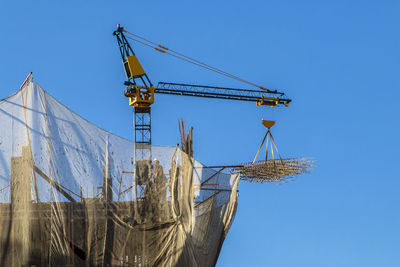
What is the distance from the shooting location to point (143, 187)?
3803cm

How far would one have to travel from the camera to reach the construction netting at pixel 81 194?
35.4 meters

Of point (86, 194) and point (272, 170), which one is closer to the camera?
point (86, 194)

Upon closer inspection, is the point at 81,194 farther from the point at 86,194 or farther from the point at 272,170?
the point at 272,170

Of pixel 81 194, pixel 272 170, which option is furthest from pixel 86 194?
pixel 272 170

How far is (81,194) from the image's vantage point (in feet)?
119

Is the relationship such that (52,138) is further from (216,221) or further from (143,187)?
(216,221)

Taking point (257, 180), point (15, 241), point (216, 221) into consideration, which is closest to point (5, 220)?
point (15, 241)

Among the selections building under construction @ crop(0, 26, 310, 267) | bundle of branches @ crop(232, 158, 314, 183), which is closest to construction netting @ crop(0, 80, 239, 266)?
building under construction @ crop(0, 26, 310, 267)

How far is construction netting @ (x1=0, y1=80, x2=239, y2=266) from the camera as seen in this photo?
3541 centimetres

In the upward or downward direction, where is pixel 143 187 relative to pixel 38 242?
upward

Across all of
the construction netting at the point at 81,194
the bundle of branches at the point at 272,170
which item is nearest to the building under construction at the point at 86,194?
the construction netting at the point at 81,194

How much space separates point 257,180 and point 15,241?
117 feet

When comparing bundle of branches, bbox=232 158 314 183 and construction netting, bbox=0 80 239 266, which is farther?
bundle of branches, bbox=232 158 314 183

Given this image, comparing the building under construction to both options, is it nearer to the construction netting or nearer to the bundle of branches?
the construction netting
